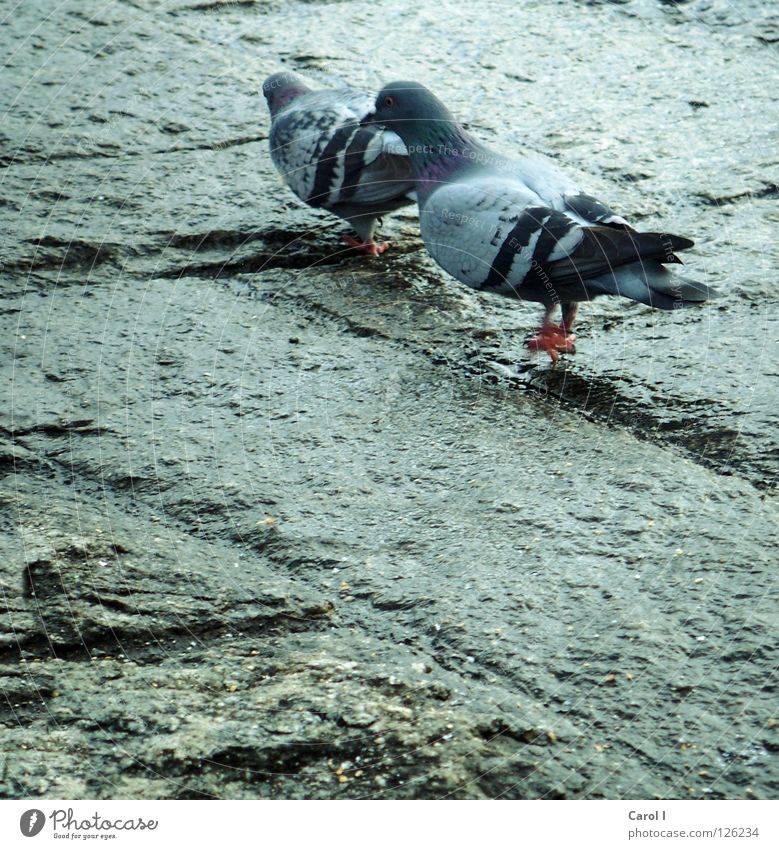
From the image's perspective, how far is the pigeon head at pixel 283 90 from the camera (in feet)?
15.6

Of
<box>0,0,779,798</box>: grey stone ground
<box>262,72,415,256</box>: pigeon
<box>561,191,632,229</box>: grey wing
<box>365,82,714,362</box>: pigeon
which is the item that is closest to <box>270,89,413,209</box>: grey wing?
<box>262,72,415,256</box>: pigeon

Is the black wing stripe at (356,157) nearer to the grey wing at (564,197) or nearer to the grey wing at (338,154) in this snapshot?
the grey wing at (338,154)

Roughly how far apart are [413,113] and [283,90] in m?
0.89

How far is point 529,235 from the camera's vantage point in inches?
140

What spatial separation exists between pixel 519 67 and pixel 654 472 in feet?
10.5

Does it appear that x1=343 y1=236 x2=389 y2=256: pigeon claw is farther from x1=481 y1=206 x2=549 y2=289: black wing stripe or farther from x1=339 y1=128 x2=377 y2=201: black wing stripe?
x1=481 y1=206 x2=549 y2=289: black wing stripe

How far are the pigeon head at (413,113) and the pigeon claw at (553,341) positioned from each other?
814 millimetres

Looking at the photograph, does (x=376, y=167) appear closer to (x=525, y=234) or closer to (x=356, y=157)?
(x=356, y=157)

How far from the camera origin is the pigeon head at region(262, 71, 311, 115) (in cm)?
476

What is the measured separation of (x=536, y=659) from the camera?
2.67 metres

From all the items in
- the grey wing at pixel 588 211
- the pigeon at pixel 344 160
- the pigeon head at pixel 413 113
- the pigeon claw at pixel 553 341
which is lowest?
Answer: the pigeon claw at pixel 553 341

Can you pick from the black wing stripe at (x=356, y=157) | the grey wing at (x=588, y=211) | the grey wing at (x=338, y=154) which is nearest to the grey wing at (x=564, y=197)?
the grey wing at (x=588, y=211)

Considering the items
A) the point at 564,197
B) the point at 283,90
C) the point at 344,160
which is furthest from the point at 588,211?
the point at 283,90
